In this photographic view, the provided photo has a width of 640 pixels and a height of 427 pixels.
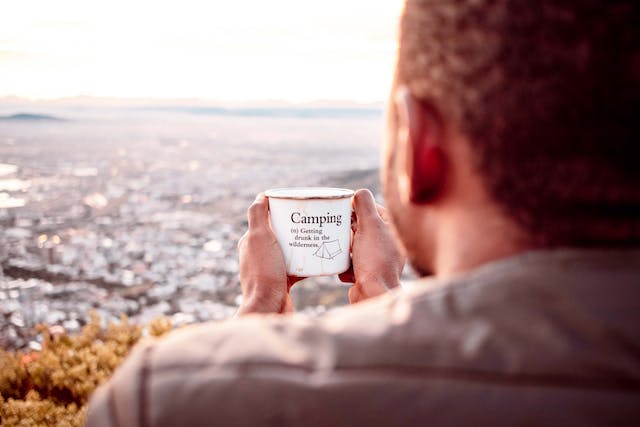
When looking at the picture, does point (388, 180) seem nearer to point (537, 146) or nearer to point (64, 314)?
point (537, 146)

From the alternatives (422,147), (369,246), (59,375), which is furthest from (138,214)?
(422,147)

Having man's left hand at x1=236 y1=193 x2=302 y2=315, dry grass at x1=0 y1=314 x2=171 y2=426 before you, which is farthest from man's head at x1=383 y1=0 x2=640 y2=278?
dry grass at x1=0 y1=314 x2=171 y2=426

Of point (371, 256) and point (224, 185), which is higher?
point (371, 256)

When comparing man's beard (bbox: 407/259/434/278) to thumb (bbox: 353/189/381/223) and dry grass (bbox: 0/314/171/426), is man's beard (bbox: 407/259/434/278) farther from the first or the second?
dry grass (bbox: 0/314/171/426)

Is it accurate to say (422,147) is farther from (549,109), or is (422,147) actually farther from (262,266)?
(262,266)

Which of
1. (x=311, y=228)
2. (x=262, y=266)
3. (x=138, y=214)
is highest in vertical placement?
(x=311, y=228)

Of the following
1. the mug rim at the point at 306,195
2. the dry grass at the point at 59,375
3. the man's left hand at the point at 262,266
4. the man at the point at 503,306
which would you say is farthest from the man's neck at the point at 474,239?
the dry grass at the point at 59,375

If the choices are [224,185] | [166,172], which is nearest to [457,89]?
[224,185]
